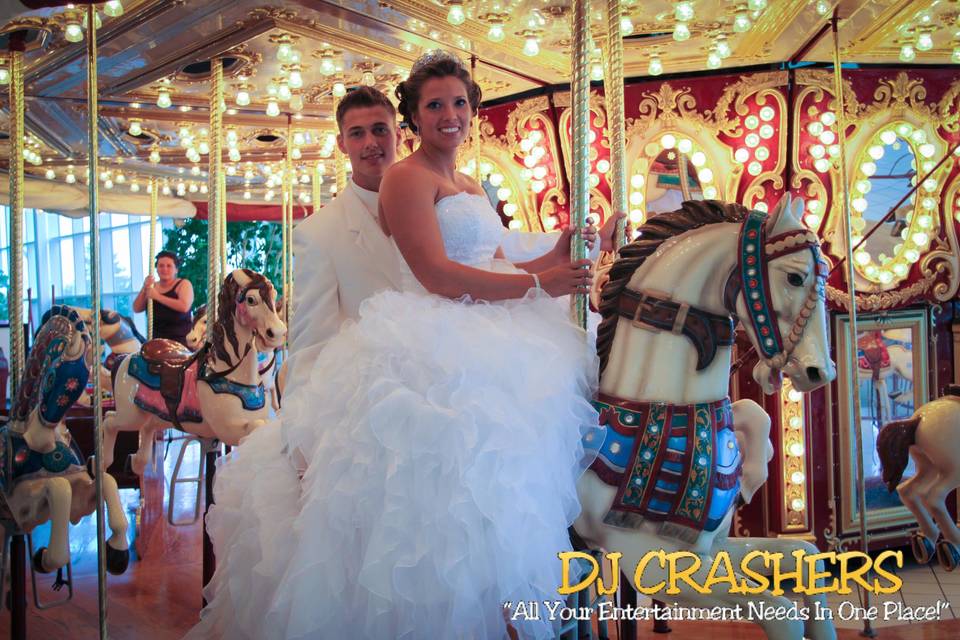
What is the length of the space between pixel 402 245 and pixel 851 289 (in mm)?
2692

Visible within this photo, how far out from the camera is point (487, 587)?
2023 millimetres

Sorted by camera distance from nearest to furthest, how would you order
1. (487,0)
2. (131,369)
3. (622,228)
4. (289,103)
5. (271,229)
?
(622,228) → (487,0) → (131,369) → (289,103) → (271,229)

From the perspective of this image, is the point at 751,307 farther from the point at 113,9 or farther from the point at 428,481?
the point at 113,9

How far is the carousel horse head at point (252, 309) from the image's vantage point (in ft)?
15.6

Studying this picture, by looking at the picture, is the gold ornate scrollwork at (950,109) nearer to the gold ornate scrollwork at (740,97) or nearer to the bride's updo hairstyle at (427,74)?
the gold ornate scrollwork at (740,97)

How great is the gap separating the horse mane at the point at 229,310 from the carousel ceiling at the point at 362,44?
1.49 meters

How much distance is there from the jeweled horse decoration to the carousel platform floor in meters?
1.74

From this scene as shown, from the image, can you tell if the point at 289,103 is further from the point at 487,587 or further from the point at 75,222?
the point at 75,222

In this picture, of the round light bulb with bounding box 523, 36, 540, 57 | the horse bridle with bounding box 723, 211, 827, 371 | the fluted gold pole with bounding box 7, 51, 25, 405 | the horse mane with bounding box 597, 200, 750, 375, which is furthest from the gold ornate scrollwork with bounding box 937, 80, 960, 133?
the fluted gold pole with bounding box 7, 51, 25, 405

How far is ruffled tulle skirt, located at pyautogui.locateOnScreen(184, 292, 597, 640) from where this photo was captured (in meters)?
2.00

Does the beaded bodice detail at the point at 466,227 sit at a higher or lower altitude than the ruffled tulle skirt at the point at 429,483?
higher

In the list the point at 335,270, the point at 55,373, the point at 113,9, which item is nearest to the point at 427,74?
the point at 335,270

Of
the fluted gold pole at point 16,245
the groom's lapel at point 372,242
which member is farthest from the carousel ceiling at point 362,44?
the groom's lapel at point 372,242

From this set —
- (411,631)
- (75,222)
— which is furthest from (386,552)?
(75,222)
